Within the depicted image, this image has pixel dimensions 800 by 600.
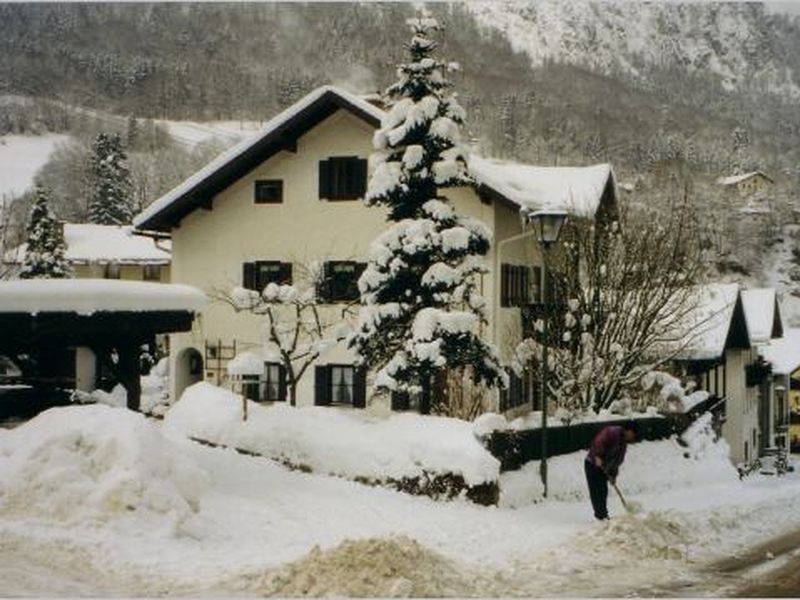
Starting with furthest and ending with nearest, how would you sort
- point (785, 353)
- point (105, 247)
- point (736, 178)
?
point (785, 353) < point (105, 247) < point (736, 178)

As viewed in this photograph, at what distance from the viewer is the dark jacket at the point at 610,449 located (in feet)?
37.1

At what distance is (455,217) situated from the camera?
51.8 feet

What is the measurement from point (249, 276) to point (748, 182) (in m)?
11.3

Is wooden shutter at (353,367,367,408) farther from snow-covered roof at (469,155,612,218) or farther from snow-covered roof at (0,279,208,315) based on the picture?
snow-covered roof at (0,279,208,315)

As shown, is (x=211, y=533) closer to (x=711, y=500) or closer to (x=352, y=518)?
(x=352, y=518)

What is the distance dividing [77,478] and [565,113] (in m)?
13.4

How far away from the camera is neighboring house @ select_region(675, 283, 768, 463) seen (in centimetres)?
2497

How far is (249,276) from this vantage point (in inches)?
908

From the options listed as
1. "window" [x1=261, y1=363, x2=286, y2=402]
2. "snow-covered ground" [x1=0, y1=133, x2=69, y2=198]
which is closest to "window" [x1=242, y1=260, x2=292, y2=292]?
"window" [x1=261, y1=363, x2=286, y2=402]

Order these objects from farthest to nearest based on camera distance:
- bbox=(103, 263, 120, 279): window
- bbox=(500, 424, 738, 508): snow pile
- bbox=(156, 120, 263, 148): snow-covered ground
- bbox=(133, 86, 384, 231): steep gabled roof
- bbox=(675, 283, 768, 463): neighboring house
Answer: bbox=(103, 263, 120, 279): window
bbox=(675, 283, 768, 463): neighboring house
bbox=(133, 86, 384, 231): steep gabled roof
bbox=(156, 120, 263, 148): snow-covered ground
bbox=(500, 424, 738, 508): snow pile

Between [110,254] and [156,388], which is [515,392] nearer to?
[156,388]

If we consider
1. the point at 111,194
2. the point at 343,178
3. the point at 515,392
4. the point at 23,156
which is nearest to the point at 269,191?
the point at 343,178

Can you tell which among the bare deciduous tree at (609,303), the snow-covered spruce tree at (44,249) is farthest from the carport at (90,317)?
the snow-covered spruce tree at (44,249)

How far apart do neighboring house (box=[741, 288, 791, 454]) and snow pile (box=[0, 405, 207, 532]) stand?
20929 millimetres
